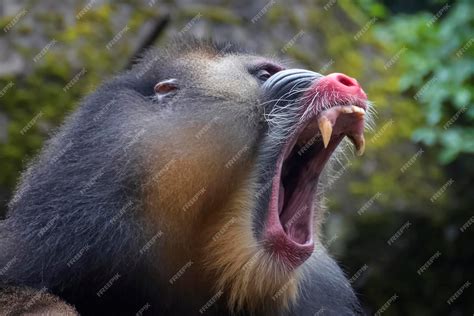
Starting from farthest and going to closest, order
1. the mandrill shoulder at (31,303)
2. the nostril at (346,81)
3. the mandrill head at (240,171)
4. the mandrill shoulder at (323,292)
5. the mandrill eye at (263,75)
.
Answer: the mandrill shoulder at (323,292)
the mandrill eye at (263,75)
the nostril at (346,81)
the mandrill head at (240,171)
the mandrill shoulder at (31,303)

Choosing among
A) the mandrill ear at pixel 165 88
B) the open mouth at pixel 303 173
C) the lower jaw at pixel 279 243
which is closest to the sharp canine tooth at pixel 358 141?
the open mouth at pixel 303 173

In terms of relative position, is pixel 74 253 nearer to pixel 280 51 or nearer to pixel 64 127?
pixel 64 127

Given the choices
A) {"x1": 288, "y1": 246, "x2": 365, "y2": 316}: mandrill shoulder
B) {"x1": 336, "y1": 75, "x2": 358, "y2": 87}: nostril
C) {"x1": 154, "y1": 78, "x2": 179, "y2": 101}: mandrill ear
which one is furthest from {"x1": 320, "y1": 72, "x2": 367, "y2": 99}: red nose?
{"x1": 288, "y1": 246, "x2": 365, "y2": 316}: mandrill shoulder

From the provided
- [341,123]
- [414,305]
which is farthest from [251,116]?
[414,305]

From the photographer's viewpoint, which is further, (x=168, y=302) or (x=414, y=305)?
(x=414, y=305)

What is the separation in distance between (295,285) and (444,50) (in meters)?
3.93

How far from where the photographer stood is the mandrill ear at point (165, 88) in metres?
3.50

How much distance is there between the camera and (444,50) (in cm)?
668

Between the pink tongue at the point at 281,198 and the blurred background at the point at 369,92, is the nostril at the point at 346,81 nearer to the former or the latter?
the pink tongue at the point at 281,198

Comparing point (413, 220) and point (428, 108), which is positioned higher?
point (428, 108)

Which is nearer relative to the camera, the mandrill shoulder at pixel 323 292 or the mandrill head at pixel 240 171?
the mandrill head at pixel 240 171

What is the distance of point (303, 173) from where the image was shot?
3588 mm

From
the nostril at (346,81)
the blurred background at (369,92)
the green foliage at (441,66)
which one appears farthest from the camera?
the green foliage at (441,66)

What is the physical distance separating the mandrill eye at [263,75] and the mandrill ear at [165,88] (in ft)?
1.21
